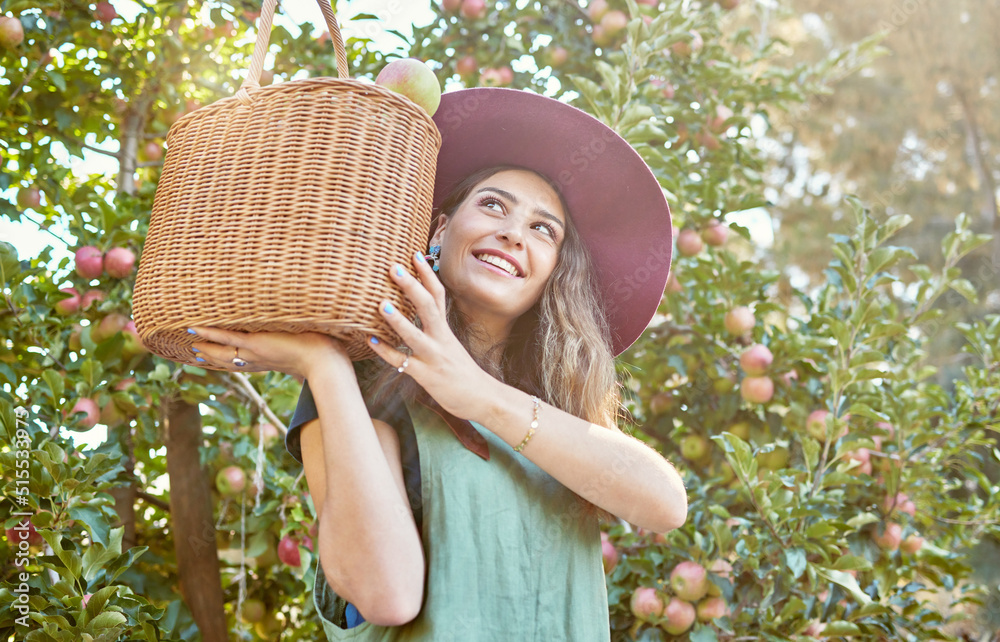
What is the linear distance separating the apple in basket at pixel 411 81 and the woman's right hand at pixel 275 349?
35 centimetres

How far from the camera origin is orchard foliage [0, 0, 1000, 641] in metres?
1.82

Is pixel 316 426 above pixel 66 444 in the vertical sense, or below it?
above

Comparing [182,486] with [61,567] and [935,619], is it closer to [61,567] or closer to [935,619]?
[61,567]

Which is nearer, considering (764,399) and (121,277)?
(121,277)

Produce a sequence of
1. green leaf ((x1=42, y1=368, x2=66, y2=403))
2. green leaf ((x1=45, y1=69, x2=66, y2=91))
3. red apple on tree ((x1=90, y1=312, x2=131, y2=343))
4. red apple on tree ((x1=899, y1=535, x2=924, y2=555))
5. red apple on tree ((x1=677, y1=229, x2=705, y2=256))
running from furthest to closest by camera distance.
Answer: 1. red apple on tree ((x1=677, y1=229, x2=705, y2=256))
2. red apple on tree ((x1=899, y1=535, x2=924, y2=555))
3. green leaf ((x1=45, y1=69, x2=66, y2=91))
4. red apple on tree ((x1=90, y1=312, x2=131, y2=343))
5. green leaf ((x1=42, y1=368, x2=66, y2=403))

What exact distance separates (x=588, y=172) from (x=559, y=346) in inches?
12.9

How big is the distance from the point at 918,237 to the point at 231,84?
8299 millimetres

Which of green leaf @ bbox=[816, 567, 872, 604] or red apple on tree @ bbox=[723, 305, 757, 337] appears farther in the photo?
red apple on tree @ bbox=[723, 305, 757, 337]

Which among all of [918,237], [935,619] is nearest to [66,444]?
[935,619]

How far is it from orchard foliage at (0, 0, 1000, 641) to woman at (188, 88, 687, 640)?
215 millimetres

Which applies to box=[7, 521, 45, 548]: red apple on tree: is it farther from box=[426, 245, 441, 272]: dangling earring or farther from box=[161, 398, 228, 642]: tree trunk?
box=[426, 245, 441, 272]: dangling earring

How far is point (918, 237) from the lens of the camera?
8.80 meters

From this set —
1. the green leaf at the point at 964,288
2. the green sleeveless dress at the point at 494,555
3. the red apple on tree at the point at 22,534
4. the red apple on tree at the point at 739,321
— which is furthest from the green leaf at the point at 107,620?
the green leaf at the point at 964,288

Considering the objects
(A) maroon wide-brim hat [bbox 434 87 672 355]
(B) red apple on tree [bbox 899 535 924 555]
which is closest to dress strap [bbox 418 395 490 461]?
(A) maroon wide-brim hat [bbox 434 87 672 355]
